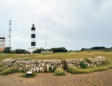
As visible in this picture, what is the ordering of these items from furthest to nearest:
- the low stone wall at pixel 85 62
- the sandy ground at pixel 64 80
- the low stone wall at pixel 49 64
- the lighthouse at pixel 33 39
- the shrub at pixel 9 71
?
1. the lighthouse at pixel 33 39
2. the low stone wall at pixel 85 62
3. the low stone wall at pixel 49 64
4. the shrub at pixel 9 71
5. the sandy ground at pixel 64 80

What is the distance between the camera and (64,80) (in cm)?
1714

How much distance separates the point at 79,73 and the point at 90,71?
4.27 ft

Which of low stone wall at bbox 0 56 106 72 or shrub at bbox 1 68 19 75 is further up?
low stone wall at bbox 0 56 106 72

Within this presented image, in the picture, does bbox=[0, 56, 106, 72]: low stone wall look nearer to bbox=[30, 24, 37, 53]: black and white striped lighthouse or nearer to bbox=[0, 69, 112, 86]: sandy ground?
bbox=[0, 69, 112, 86]: sandy ground

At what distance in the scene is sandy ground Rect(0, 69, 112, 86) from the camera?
1616 centimetres

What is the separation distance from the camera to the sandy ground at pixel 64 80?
53.0ft

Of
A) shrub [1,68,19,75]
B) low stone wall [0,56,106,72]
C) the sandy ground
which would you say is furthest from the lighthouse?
the sandy ground

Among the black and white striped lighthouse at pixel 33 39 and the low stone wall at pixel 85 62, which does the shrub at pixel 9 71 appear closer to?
the low stone wall at pixel 85 62

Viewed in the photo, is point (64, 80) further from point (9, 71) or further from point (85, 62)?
point (9, 71)

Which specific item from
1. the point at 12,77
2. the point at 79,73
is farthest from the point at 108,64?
the point at 12,77

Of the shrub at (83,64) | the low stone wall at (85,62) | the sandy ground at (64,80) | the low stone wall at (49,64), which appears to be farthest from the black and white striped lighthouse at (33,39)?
the sandy ground at (64,80)

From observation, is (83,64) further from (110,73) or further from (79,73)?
(110,73)

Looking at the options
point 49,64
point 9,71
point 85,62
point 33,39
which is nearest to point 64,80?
point 49,64

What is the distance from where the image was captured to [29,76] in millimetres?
18984
